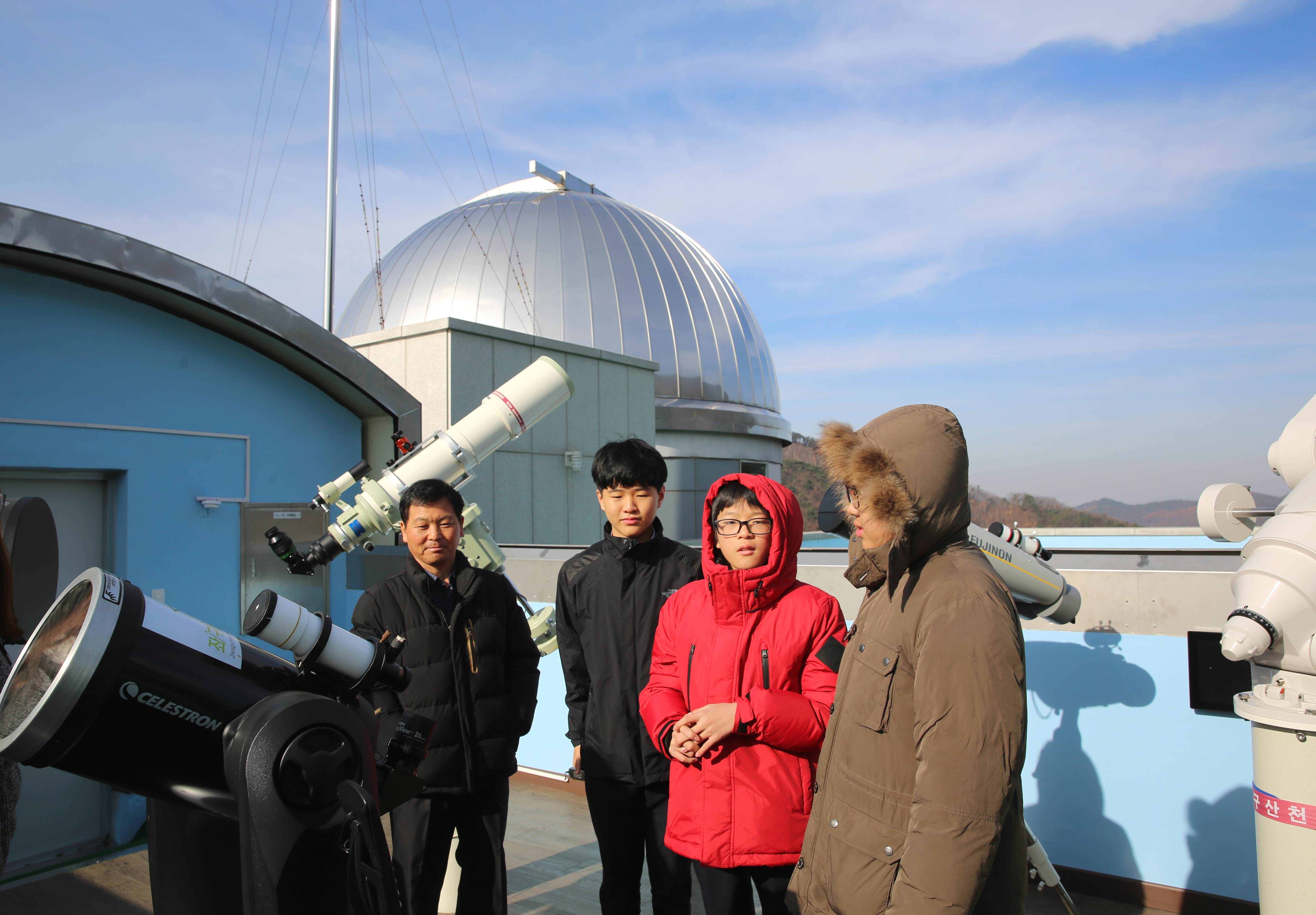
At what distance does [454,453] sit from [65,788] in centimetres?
287

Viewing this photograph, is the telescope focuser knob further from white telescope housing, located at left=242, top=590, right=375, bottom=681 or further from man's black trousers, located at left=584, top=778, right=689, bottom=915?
man's black trousers, located at left=584, top=778, right=689, bottom=915

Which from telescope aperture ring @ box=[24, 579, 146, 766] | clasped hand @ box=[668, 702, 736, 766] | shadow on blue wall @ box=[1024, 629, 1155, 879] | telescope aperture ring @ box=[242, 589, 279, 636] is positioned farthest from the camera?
shadow on blue wall @ box=[1024, 629, 1155, 879]

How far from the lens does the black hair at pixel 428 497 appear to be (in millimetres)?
3156

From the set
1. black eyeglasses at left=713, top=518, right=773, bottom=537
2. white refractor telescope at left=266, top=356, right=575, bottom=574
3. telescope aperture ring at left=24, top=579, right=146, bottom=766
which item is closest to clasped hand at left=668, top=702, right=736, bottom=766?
black eyeglasses at left=713, top=518, right=773, bottom=537

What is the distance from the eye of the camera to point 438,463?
483cm

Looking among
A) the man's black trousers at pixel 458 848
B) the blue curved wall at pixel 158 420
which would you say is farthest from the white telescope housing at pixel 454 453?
the man's black trousers at pixel 458 848

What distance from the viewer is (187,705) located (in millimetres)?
1354

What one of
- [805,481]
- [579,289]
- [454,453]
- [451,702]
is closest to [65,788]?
[454,453]

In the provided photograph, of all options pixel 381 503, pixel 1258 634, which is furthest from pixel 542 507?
pixel 1258 634

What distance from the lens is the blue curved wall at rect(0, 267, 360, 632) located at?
14.6ft

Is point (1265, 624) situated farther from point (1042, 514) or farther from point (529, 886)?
point (1042, 514)

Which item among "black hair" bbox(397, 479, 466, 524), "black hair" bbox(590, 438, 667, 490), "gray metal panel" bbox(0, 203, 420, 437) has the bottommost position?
"black hair" bbox(397, 479, 466, 524)

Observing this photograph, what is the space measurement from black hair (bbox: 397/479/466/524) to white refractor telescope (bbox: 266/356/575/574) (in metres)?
1.26

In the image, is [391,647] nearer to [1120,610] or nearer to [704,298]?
[1120,610]
